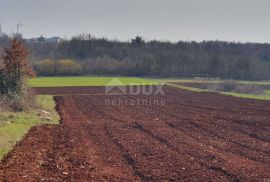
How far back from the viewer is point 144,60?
11719cm

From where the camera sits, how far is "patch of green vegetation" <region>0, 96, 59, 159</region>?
1772cm

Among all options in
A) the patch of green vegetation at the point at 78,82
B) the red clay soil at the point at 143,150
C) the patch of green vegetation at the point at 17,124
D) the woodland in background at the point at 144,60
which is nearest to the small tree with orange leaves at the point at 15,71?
the patch of green vegetation at the point at 17,124

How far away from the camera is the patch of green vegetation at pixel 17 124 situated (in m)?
17.7

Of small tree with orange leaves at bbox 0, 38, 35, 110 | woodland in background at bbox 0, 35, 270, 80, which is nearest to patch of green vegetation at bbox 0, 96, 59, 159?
small tree with orange leaves at bbox 0, 38, 35, 110

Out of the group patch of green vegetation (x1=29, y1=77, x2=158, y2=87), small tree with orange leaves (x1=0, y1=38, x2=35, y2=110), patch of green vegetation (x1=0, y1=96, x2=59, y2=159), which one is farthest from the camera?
patch of green vegetation (x1=29, y1=77, x2=158, y2=87)

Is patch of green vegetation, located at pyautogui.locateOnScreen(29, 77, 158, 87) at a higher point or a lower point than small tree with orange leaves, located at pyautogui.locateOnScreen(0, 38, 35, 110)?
lower

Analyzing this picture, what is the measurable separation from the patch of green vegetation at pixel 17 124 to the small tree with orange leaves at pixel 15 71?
263 cm

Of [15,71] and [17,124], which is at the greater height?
[15,71]

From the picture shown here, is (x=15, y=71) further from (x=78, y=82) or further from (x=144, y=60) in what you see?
A: (x=144, y=60)

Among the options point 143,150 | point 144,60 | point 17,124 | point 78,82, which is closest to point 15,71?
point 17,124

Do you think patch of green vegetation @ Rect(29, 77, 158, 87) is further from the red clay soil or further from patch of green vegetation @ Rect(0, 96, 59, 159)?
the red clay soil

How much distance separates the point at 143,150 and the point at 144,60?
100472 mm

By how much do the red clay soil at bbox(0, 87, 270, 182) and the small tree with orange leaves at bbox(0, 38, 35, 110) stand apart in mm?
5488

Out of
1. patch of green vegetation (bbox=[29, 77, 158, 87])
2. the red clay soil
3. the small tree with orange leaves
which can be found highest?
the small tree with orange leaves
